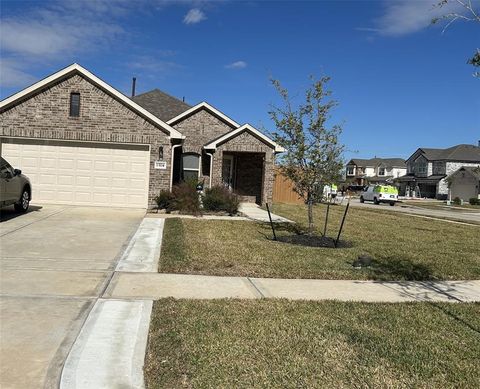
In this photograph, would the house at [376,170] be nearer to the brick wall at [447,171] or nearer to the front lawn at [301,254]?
the brick wall at [447,171]

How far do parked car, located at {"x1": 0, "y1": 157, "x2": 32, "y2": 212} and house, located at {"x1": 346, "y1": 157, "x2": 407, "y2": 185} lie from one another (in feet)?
269

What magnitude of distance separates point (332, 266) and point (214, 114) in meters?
17.1

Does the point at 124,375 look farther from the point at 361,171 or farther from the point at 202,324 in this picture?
the point at 361,171

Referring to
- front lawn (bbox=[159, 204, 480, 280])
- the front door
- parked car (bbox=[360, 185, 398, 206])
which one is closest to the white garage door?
front lawn (bbox=[159, 204, 480, 280])

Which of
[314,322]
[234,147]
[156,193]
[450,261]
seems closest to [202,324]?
[314,322]

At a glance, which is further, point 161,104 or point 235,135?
point 161,104

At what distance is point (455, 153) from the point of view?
2815 inches

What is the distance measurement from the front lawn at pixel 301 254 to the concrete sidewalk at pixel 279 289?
39 centimetres

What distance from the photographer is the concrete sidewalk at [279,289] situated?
22.5 ft

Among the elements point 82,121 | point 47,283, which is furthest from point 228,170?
point 47,283

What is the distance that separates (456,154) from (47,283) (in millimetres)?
73318

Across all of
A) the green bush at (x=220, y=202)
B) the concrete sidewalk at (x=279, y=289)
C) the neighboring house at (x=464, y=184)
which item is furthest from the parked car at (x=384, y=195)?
the concrete sidewalk at (x=279, y=289)

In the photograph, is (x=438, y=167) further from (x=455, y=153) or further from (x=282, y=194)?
(x=282, y=194)

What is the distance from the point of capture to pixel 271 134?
12.6 metres
